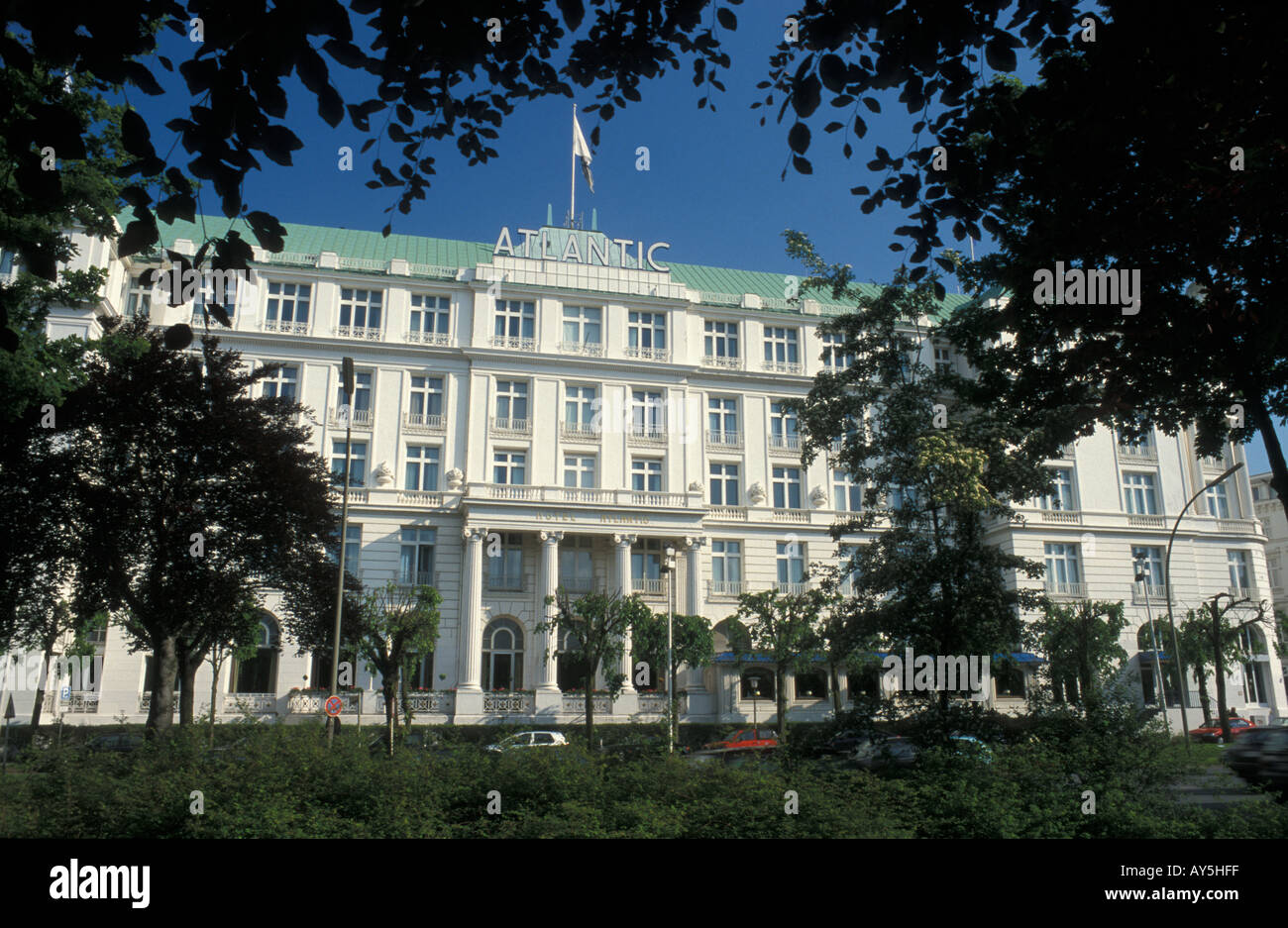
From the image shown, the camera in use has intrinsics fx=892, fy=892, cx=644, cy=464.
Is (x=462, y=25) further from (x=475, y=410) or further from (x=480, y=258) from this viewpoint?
(x=480, y=258)

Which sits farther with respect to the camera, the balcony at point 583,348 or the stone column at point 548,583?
the balcony at point 583,348

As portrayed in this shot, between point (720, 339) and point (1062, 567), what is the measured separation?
22.6 m

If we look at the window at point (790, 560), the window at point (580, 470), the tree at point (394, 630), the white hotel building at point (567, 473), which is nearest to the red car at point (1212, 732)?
the white hotel building at point (567, 473)

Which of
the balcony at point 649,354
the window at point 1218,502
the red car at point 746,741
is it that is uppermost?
the balcony at point 649,354

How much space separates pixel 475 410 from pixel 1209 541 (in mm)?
41628

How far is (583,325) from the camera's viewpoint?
160 feet

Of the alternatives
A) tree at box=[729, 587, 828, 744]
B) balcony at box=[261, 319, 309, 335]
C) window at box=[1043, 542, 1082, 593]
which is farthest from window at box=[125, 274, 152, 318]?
window at box=[1043, 542, 1082, 593]

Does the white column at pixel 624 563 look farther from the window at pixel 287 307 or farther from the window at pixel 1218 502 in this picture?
the window at pixel 1218 502

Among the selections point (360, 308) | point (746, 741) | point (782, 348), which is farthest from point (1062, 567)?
point (360, 308)

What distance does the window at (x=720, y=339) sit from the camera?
50719 millimetres

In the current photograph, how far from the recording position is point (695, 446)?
158 ft

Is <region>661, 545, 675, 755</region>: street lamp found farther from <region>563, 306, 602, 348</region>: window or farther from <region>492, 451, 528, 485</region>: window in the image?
<region>563, 306, 602, 348</region>: window

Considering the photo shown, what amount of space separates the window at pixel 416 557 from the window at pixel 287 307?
477 inches

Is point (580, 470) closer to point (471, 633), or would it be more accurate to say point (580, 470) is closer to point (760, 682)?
point (471, 633)
